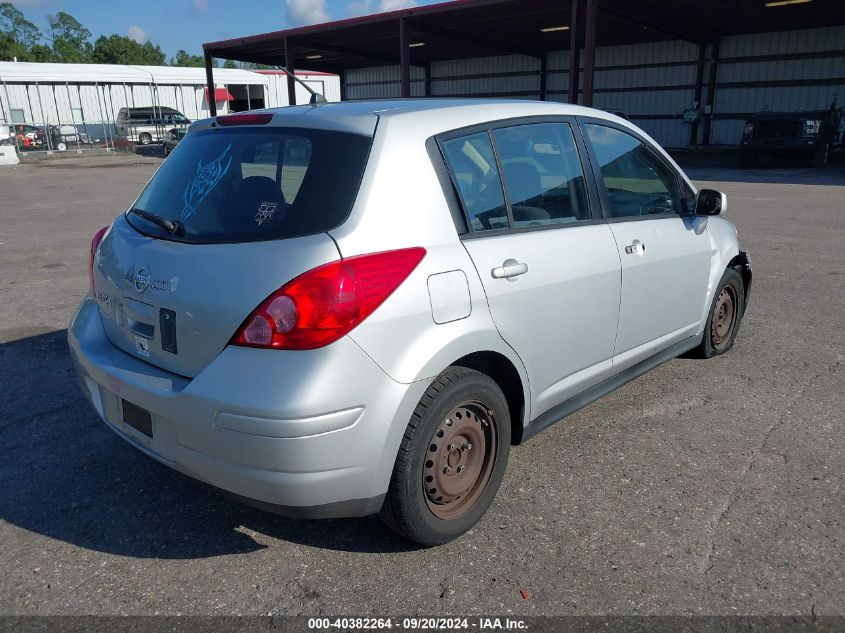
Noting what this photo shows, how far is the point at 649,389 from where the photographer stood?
436 centimetres

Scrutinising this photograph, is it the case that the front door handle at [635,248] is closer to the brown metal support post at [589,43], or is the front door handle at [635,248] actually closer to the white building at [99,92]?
the brown metal support post at [589,43]

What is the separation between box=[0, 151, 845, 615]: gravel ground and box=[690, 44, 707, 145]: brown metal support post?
85.5ft

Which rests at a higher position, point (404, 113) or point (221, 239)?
point (404, 113)

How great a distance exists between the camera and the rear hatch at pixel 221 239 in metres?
2.36

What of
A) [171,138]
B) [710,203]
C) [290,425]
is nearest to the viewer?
[290,425]

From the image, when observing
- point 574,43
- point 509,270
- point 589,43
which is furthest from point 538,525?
point 574,43

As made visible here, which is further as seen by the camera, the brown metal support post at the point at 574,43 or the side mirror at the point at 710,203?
the brown metal support post at the point at 574,43

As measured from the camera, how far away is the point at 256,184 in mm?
2744

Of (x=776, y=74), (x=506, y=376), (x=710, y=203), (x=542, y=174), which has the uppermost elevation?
(x=776, y=74)

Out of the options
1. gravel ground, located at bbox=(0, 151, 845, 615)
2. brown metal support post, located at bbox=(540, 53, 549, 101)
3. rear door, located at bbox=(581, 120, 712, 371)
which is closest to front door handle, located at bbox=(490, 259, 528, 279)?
rear door, located at bbox=(581, 120, 712, 371)

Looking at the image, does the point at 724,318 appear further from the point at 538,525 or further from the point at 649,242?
the point at 538,525

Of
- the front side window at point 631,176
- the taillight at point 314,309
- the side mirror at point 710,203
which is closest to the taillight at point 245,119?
the taillight at point 314,309

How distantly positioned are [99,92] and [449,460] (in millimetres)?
45487

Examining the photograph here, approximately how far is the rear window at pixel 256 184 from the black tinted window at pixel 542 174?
2.54ft
